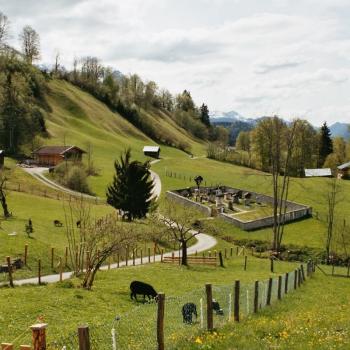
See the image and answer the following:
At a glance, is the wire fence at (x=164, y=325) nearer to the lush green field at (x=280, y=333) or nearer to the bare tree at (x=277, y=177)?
the lush green field at (x=280, y=333)

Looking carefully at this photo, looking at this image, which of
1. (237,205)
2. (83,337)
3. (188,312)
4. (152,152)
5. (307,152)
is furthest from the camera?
(152,152)

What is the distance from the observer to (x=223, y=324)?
16.6 m

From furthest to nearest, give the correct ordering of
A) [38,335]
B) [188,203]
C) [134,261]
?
1. [188,203]
2. [134,261]
3. [38,335]

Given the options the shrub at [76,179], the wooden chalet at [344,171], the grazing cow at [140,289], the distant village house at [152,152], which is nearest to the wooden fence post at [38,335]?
the grazing cow at [140,289]

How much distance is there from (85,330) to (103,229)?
917 inches

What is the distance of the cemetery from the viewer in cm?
7719

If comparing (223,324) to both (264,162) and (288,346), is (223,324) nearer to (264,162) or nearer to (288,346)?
(288,346)

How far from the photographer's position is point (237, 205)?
90.1 metres

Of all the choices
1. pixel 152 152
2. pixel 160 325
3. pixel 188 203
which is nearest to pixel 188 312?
pixel 160 325

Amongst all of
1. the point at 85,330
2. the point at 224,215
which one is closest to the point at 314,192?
the point at 224,215

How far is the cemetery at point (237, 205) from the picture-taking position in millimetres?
77188

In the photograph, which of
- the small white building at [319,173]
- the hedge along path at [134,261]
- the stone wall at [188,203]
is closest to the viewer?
the hedge along path at [134,261]

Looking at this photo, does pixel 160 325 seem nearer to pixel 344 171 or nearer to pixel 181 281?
pixel 181 281

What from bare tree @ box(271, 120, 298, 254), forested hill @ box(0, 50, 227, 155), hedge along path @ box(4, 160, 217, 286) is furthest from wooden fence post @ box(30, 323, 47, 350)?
forested hill @ box(0, 50, 227, 155)
